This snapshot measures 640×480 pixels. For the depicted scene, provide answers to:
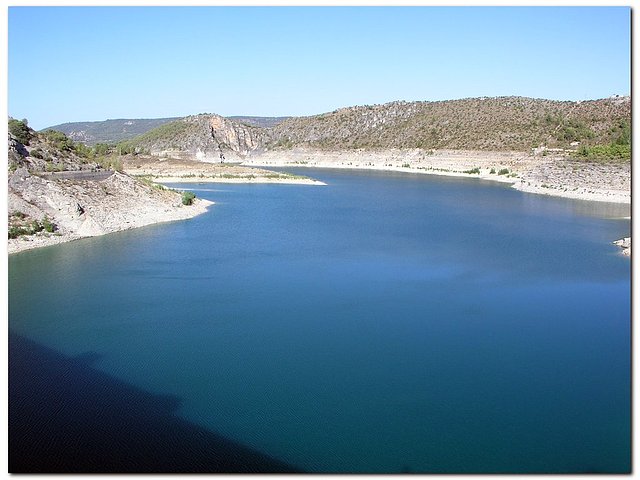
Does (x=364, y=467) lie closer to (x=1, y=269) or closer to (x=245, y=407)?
(x=245, y=407)

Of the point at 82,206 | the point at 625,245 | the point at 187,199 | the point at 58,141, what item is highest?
the point at 58,141

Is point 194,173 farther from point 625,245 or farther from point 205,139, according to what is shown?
point 625,245

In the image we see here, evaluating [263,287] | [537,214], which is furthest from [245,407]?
[537,214]

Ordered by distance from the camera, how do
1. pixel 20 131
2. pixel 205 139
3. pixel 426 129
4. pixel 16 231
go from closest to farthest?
pixel 16 231, pixel 20 131, pixel 426 129, pixel 205 139

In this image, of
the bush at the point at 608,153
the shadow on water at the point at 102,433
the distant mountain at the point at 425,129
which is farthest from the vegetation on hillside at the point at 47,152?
the distant mountain at the point at 425,129

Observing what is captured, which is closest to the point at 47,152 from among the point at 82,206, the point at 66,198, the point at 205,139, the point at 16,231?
the point at 82,206

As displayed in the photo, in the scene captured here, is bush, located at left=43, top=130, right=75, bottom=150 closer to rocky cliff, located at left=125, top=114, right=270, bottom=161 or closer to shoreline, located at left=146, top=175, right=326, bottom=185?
shoreline, located at left=146, top=175, right=326, bottom=185
